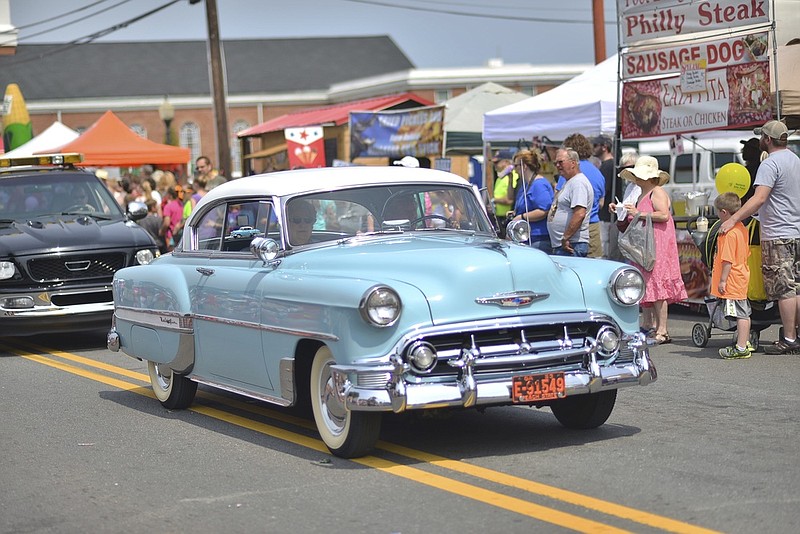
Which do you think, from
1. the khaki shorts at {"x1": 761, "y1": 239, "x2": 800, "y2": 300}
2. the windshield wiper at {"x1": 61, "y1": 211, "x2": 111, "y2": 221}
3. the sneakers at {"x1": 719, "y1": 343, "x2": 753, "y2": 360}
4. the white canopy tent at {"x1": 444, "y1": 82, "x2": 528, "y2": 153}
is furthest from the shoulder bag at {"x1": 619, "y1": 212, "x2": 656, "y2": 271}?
the white canopy tent at {"x1": 444, "y1": 82, "x2": 528, "y2": 153}

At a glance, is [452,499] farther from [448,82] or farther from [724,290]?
[448,82]

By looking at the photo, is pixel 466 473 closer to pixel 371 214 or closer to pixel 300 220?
pixel 371 214

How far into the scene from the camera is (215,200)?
863cm

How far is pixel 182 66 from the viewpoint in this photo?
291ft

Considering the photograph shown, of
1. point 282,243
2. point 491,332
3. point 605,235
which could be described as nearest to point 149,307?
point 282,243

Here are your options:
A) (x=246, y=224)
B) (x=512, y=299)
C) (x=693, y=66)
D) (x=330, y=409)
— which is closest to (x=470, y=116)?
(x=693, y=66)

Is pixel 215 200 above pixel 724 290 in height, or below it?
above

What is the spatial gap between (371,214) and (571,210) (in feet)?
16.2

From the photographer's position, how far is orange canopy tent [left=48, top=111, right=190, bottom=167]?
999 inches

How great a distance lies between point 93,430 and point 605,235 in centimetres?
896

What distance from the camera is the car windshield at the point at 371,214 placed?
7652mm

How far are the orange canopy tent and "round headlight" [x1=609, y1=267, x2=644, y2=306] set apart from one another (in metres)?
19.3

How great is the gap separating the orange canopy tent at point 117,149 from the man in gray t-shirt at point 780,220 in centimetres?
1695

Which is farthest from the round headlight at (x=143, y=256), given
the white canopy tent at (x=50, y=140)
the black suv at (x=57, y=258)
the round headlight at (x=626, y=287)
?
the white canopy tent at (x=50, y=140)
